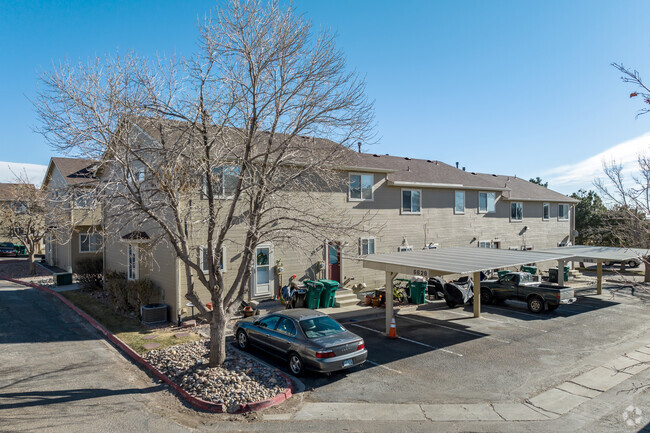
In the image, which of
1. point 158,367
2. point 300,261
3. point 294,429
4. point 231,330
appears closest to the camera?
point 294,429

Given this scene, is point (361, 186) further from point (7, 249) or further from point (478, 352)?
point (7, 249)

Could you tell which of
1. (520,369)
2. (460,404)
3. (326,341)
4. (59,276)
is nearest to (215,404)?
(326,341)

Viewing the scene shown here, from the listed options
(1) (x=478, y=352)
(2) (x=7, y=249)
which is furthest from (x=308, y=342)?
(2) (x=7, y=249)

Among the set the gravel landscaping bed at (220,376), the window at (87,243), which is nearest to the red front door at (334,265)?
the gravel landscaping bed at (220,376)

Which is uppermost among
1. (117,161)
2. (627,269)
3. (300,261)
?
(117,161)

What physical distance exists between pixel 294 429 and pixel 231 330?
24.5 feet

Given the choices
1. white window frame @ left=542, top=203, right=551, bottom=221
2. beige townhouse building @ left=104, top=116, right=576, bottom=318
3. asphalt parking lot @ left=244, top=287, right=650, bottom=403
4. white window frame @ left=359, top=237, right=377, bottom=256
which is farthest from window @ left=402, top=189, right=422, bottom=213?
white window frame @ left=542, top=203, right=551, bottom=221

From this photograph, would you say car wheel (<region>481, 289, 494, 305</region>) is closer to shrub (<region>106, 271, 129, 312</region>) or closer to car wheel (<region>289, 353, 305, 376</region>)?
car wheel (<region>289, 353, 305, 376</region>)

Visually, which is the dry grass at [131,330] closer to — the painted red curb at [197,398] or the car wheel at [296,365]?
the painted red curb at [197,398]

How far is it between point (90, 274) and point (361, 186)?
15.5m

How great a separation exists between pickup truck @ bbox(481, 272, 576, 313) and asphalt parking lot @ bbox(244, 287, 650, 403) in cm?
55

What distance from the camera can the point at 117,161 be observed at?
9.20 m

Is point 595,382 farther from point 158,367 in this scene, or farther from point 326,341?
point 158,367

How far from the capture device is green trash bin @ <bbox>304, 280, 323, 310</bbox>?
17000mm
